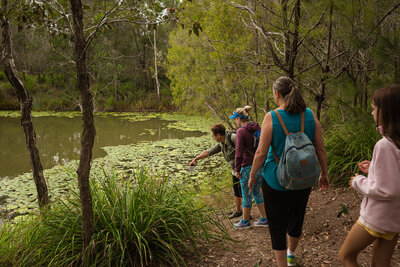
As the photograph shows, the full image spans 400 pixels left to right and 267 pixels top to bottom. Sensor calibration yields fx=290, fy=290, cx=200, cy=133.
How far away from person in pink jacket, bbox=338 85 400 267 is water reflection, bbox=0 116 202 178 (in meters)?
6.91

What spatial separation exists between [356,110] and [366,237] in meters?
2.61

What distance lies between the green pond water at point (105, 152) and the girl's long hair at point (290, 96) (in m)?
1.78

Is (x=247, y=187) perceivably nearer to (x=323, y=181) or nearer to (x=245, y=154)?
(x=245, y=154)

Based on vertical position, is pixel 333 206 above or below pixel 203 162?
above

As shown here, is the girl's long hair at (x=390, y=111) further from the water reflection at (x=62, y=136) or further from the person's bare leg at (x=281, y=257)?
the water reflection at (x=62, y=136)

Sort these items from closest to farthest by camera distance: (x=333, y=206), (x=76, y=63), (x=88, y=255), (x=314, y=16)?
1. (x=76, y=63)
2. (x=88, y=255)
3. (x=333, y=206)
4. (x=314, y=16)

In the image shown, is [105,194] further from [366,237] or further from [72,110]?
[72,110]

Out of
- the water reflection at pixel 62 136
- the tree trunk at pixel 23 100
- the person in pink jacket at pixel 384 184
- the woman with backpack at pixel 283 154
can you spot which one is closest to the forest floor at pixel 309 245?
the woman with backpack at pixel 283 154

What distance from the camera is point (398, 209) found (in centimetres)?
149

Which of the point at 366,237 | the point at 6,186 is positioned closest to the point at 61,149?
the point at 6,186

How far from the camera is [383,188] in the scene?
1454 mm

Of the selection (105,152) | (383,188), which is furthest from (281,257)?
(105,152)

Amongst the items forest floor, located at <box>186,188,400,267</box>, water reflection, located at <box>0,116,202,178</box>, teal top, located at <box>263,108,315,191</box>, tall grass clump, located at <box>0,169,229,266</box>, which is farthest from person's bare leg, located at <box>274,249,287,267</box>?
water reflection, located at <box>0,116,202,178</box>

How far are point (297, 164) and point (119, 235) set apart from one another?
1.48 metres
